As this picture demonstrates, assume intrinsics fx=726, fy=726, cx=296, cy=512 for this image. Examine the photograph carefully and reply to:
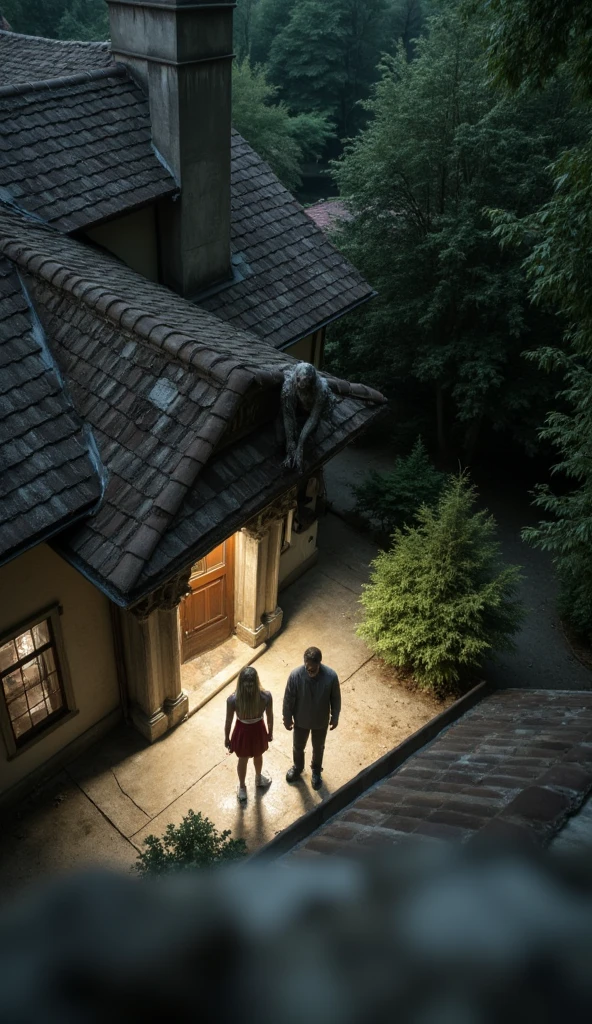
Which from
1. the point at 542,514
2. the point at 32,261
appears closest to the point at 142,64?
the point at 32,261

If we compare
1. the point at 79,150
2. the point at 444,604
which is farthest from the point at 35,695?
the point at 79,150

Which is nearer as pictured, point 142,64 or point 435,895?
point 435,895

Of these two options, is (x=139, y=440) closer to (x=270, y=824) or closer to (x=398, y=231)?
(x=270, y=824)

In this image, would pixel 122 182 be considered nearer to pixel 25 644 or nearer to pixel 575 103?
pixel 575 103

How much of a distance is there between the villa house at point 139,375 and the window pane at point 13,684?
1.1 inches

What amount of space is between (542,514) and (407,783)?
471 inches

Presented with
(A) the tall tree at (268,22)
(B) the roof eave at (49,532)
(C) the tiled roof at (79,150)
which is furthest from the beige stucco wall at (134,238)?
(A) the tall tree at (268,22)

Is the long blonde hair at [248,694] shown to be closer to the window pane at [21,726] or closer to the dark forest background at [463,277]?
the window pane at [21,726]

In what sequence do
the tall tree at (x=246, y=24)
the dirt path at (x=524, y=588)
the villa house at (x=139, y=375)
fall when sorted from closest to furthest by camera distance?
the villa house at (x=139, y=375) < the dirt path at (x=524, y=588) < the tall tree at (x=246, y=24)

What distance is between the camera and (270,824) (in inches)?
312

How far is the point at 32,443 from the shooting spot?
638cm

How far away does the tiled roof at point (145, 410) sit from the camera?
246 inches

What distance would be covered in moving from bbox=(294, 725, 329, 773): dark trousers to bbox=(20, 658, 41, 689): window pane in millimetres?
2797

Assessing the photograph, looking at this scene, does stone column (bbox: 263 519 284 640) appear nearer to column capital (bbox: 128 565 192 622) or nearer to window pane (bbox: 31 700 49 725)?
column capital (bbox: 128 565 192 622)
